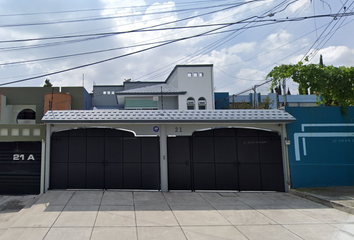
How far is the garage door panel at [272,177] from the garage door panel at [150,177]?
4.23 metres

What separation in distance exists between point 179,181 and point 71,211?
420 centimetres

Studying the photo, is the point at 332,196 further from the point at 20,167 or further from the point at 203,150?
the point at 20,167

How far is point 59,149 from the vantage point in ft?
33.2

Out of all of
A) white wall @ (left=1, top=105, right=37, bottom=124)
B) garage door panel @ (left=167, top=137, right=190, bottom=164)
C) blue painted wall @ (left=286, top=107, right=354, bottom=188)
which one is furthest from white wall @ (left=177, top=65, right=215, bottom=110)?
garage door panel @ (left=167, top=137, right=190, bottom=164)

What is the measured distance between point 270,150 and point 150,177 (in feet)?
16.3

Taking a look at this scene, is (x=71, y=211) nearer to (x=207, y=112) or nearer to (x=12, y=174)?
(x=12, y=174)

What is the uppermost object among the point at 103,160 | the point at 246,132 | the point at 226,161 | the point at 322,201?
the point at 246,132

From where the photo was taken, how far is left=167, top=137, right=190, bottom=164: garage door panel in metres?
10.4

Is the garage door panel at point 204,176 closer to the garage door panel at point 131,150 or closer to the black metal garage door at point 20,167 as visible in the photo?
the garage door panel at point 131,150

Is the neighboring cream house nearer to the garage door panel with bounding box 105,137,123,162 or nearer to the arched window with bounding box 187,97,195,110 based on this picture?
the arched window with bounding box 187,97,195,110

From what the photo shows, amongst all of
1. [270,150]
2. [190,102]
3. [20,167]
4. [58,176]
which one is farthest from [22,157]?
[190,102]

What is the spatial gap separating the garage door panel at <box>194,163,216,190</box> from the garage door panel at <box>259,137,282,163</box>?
2149 mm

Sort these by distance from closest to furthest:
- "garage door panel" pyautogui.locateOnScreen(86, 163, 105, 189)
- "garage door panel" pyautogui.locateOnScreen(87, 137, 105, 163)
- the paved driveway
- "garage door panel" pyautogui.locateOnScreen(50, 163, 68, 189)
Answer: the paved driveway, "garage door panel" pyautogui.locateOnScreen(50, 163, 68, 189), "garage door panel" pyautogui.locateOnScreen(86, 163, 105, 189), "garage door panel" pyautogui.locateOnScreen(87, 137, 105, 163)

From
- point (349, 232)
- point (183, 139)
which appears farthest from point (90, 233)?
point (349, 232)
